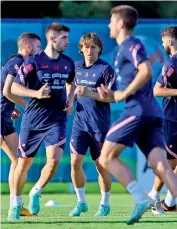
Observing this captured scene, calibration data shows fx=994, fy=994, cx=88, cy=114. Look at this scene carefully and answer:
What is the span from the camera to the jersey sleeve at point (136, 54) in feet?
32.1

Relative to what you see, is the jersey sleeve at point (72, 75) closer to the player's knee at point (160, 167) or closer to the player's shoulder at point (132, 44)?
the player's shoulder at point (132, 44)

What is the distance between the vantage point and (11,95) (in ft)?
40.0

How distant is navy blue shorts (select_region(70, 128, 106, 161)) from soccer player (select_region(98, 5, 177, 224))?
2432 mm

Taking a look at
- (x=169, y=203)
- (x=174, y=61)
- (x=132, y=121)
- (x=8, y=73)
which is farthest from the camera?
(x=169, y=203)

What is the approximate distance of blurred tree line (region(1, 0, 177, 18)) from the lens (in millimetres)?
24750

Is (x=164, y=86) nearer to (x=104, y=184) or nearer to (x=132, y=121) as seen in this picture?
(x=104, y=184)

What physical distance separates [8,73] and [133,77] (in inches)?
103

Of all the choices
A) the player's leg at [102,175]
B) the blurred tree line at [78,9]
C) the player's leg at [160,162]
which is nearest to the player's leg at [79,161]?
the player's leg at [102,175]

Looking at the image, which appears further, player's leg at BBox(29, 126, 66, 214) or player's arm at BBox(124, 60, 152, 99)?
player's leg at BBox(29, 126, 66, 214)

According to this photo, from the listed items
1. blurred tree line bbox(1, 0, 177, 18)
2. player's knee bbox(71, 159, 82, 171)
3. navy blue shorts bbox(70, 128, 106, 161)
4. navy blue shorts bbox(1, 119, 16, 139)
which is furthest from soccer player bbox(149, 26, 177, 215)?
blurred tree line bbox(1, 0, 177, 18)

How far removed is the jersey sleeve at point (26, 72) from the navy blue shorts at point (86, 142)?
1272 millimetres

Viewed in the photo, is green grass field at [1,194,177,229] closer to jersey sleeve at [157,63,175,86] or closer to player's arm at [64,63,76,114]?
player's arm at [64,63,76,114]

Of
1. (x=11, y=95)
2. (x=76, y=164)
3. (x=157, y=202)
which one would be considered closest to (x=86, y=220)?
(x=76, y=164)

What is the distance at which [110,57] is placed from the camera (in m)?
17.4
